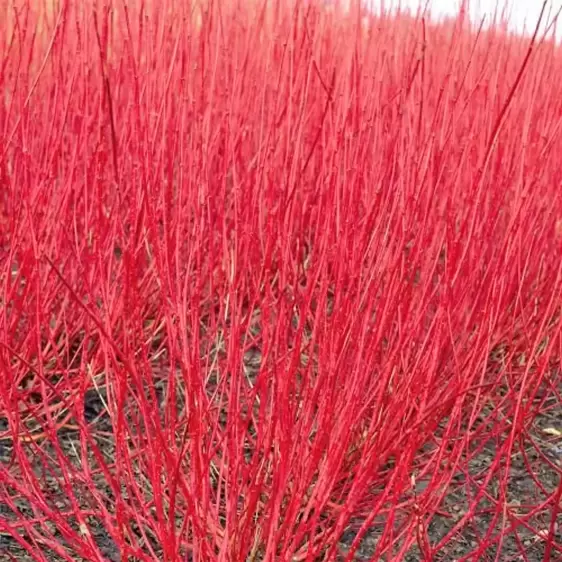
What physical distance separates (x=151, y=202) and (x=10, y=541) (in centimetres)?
84

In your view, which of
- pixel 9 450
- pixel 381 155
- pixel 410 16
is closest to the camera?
pixel 381 155

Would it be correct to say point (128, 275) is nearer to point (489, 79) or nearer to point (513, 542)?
point (513, 542)

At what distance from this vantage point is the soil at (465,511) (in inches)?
67.7

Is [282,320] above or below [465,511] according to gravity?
above

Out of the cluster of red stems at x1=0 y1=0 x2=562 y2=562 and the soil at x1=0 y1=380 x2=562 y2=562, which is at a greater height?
the cluster of red stems at x1=0 y1=0 x2=562 y2=562

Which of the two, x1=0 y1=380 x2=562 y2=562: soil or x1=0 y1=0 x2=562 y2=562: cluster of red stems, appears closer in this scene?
x1=0 y1=0 x2=562 y2=562: cluster of red stems

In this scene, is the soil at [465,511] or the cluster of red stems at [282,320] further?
the soil at [465,511]

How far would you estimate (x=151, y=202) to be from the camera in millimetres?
1371

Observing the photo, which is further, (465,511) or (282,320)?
(465,511)

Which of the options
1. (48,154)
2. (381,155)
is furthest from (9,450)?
(381,155)

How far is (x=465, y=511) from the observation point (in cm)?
196

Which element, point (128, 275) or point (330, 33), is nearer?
point (128, 275)

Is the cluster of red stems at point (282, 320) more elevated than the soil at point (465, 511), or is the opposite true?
the cluster of red stems at point (282, 320)

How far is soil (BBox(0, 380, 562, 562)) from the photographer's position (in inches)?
67.7
